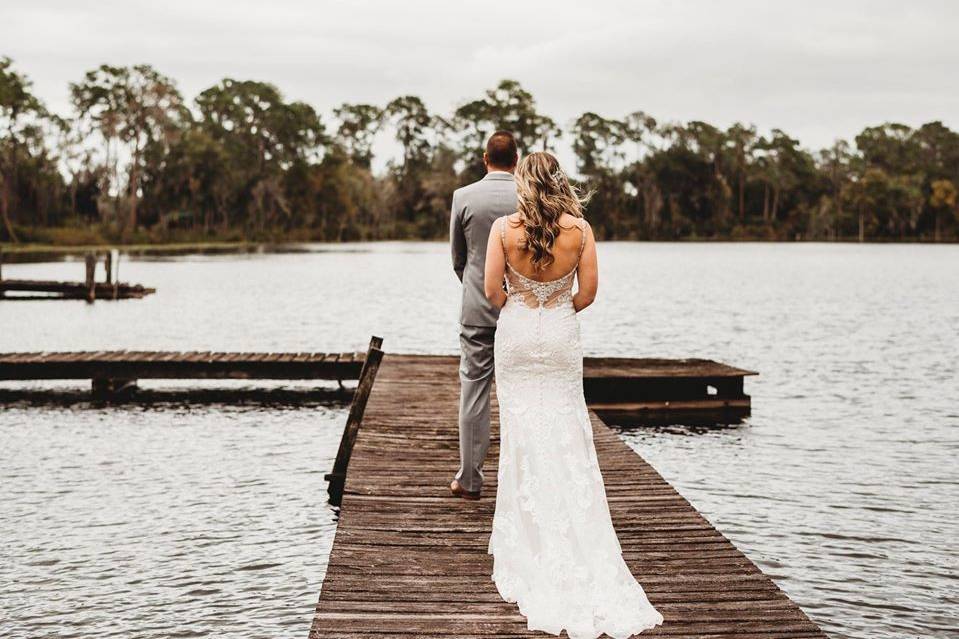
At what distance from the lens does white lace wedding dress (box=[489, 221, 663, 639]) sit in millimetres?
4930

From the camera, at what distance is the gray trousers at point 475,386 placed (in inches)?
258

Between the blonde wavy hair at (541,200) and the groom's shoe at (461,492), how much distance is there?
2.44 meters

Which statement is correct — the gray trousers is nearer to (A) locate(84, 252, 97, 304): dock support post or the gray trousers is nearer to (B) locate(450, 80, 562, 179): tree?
(A) locate(84, 252, 97, 304): dock support post

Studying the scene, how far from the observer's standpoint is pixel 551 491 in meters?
5.29

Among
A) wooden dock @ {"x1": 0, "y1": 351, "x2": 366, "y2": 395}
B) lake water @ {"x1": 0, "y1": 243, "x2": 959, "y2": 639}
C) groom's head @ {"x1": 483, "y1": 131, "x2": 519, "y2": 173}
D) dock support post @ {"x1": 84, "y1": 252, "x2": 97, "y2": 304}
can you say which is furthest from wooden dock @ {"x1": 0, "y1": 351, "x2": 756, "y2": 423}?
dock support post @ {"x1": 84, "y1": 252, "x2": 97, "y2": 304}

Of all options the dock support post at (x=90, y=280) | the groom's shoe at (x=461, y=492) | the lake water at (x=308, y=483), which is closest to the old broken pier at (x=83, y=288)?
the dock support post at (x=90, y=280)

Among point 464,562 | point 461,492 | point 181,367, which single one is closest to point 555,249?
point 464,562

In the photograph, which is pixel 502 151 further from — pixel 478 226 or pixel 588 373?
pixel 588 373

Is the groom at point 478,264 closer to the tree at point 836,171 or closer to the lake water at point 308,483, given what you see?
the lake water at point 308,483

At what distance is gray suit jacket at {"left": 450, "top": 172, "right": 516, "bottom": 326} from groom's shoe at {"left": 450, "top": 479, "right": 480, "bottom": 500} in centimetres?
130

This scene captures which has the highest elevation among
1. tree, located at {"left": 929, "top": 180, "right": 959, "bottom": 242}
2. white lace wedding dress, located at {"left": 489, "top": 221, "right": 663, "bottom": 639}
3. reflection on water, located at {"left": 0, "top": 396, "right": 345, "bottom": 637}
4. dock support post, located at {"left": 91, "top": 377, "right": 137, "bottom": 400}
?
tree, located at {"left": 929, "top": 180, "right": 959, "bottom": 242}

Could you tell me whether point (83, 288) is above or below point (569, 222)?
below

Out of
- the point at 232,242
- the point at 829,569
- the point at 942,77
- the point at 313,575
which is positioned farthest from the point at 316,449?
the point at 942,77

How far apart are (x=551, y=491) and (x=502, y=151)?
2.21 m
